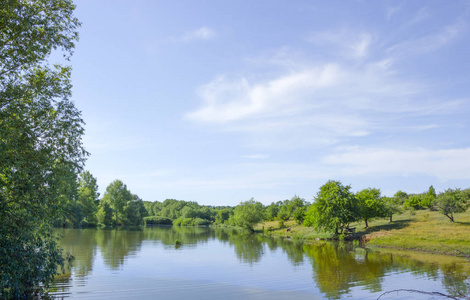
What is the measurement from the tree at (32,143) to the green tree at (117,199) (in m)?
105

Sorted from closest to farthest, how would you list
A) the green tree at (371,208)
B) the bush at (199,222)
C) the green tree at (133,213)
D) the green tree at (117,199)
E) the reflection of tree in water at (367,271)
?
the reflection of tree in water at (367,271)
the green tree at (371,208)
the green tree at (117,199)
the green tree at (133,213)
the bush at (199,222)

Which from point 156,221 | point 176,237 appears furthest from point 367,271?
point 156,221

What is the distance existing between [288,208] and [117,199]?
6513 cm

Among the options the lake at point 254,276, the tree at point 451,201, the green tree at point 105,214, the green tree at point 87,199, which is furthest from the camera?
the green tree at point 105,214

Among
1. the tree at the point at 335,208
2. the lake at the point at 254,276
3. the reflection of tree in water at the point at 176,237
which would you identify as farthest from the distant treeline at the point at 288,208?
the reflection of tree in water at the point at 176,237

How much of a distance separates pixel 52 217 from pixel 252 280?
17335 millimetres

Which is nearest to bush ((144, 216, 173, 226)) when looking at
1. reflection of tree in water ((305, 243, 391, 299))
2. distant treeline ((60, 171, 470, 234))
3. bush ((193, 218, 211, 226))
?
distant treeline ((60, 171, 470, 234))

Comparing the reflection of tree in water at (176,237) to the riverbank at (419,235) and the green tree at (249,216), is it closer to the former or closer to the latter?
the green tree at (249,216)

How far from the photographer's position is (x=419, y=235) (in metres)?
51.7

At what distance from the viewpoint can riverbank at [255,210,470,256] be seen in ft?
145

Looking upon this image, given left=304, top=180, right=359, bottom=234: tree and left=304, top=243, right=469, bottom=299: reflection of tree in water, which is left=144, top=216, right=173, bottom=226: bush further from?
left=304, top=243, right=469, bottom=299: reflection of tree in water

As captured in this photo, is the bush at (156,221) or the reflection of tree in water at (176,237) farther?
the bush at (156,221)

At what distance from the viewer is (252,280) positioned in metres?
27.1

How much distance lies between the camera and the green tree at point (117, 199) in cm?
11662
